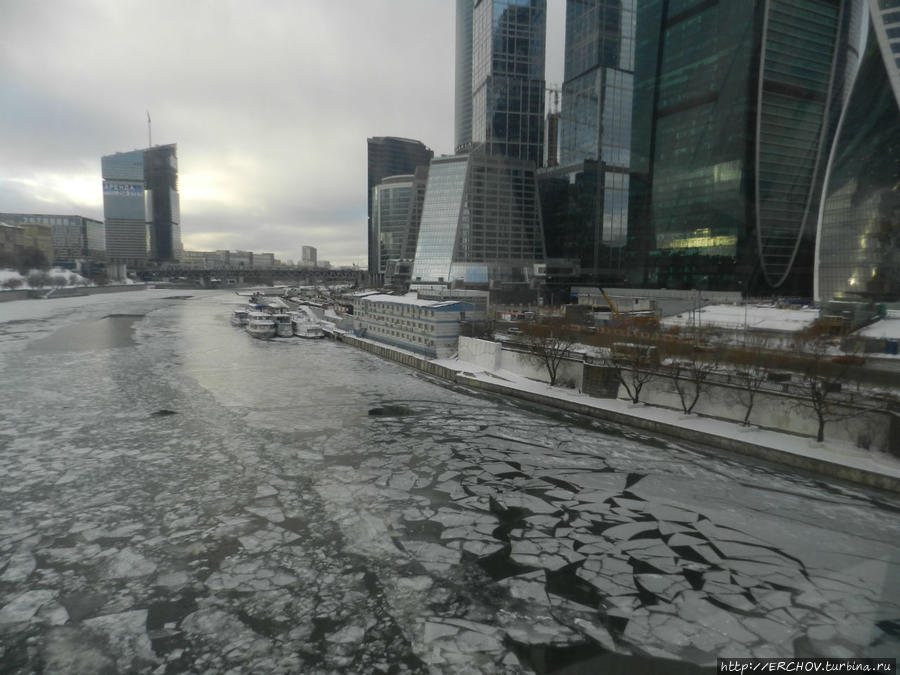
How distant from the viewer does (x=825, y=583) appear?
33.7ft

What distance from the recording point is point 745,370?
22766 mm

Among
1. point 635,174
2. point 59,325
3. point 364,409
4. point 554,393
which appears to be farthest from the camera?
point 635,174

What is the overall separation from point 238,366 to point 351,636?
31.0 m

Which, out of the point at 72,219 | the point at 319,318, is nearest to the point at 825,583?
the point at 319,318

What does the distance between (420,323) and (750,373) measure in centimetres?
2517

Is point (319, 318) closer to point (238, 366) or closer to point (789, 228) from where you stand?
point (238, 366)

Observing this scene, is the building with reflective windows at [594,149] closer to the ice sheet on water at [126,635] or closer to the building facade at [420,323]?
the building facade at [420,323]

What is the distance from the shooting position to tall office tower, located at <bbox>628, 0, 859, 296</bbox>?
71688 mm

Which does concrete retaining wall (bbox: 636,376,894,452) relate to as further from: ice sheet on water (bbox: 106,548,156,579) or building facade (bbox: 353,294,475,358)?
ice sheet on water (bbox: 106,548,156,579)

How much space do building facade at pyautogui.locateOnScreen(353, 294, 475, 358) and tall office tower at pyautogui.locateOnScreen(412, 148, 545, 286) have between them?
150 feet

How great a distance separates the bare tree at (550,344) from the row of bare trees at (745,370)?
2.8 inches

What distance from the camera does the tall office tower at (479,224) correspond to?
9488 cm

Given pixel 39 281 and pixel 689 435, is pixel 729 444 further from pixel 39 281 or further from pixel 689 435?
pixel 39 281

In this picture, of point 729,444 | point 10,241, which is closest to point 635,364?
point 729,444
